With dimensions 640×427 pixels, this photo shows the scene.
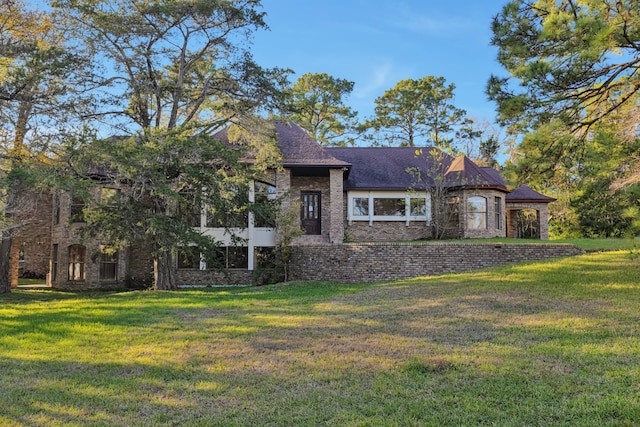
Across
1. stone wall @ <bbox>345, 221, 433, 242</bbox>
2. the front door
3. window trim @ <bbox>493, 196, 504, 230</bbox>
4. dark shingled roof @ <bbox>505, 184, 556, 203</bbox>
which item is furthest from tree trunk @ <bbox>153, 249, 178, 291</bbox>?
dark shingled roof @ <bbox>505, 184, 556, 203</bbox>

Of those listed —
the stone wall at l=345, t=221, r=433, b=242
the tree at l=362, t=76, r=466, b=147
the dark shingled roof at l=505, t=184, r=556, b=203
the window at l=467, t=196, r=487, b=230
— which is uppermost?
the tree at l=362, t=76, r=466, b=147

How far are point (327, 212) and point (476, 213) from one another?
22.7ft

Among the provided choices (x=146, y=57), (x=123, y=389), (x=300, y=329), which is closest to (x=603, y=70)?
(x=300, y=329)

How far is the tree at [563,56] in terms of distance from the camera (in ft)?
23.7

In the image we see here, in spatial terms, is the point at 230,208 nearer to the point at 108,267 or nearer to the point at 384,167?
the point at 108,267

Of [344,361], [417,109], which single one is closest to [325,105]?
[417,109]

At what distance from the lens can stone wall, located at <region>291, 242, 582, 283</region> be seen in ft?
49.8

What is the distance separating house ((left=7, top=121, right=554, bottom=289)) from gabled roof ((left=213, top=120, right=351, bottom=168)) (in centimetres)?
4

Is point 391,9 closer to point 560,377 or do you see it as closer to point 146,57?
point 146,57

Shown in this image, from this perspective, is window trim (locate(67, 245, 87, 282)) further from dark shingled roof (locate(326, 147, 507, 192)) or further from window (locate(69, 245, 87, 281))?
dark shingled roof (locate(326, 147, 507, 192))

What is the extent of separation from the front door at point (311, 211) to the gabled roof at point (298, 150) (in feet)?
6.25

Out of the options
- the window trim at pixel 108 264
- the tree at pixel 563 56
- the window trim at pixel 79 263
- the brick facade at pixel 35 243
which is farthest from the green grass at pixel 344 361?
the brick facade at pixel 35 243

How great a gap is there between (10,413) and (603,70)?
9.87 meters

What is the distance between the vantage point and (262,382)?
4.96 m
